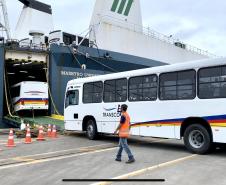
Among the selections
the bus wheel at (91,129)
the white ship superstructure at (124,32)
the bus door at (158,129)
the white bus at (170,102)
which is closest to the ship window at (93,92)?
the white bus at (170,102)

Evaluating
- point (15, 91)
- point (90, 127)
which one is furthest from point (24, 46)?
point (90, 127)

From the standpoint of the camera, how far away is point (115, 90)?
15.2 meters

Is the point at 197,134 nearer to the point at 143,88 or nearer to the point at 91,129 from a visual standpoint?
the point at 143,88

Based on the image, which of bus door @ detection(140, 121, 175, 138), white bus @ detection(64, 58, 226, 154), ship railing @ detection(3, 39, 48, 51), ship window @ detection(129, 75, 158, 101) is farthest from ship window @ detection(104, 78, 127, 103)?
ship railing @ detection(3, 39, 48, 51)

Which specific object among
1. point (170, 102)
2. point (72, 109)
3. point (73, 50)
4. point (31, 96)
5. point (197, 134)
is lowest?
point (197, 134)

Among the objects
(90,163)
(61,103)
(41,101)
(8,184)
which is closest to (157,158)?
(90,163)

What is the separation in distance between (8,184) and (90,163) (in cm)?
280

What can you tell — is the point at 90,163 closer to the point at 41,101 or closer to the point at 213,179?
the point at 213,179

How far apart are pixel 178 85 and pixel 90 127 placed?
5763 millimetres

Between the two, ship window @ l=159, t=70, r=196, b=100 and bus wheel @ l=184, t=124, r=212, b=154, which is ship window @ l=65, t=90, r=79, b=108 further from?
bus wheel @ l=184, t=124, r=212, b=154

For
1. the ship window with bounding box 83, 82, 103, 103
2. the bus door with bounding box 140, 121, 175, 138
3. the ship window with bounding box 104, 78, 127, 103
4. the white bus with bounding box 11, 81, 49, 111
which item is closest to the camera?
the bus door with bounding box 140, 121, 175, 138

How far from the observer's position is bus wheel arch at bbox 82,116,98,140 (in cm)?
1652

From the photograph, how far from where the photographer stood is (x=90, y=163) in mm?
9891

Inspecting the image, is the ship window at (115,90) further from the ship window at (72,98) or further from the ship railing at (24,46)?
the ship railing at (24,46)
